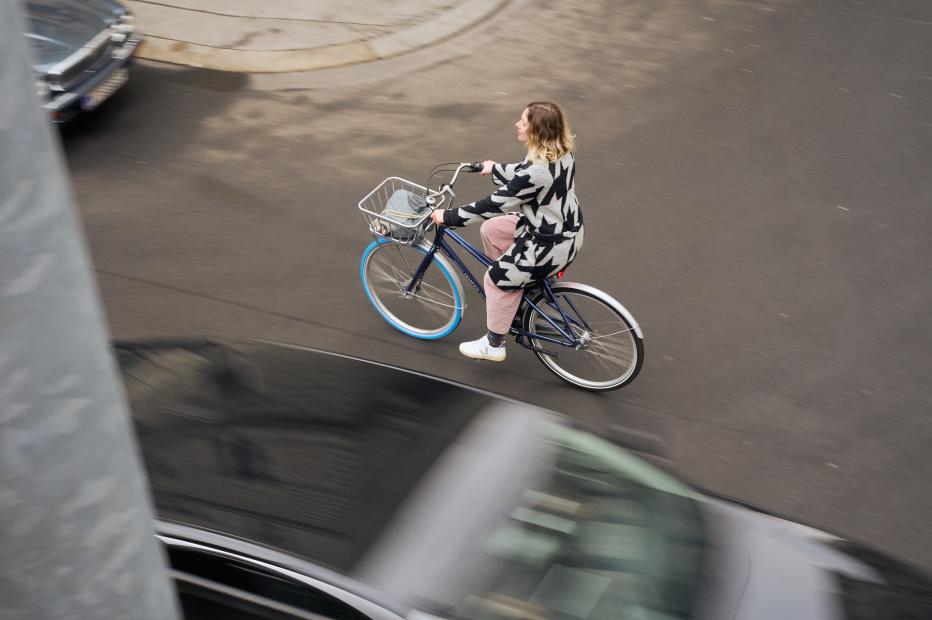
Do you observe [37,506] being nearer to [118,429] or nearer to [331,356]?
[118,429]

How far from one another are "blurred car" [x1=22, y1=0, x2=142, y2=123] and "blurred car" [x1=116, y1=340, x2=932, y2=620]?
16.3ft

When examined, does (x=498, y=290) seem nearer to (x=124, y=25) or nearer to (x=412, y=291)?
(x=412, y=291)

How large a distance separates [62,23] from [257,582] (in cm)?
692

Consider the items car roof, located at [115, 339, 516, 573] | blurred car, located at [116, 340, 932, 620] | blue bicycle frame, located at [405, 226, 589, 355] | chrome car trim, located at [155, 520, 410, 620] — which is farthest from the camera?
blue bicycle frame, located at [405, 226, 589, 355]

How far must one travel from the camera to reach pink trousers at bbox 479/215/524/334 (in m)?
5.70

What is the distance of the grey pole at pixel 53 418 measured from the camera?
134 cm

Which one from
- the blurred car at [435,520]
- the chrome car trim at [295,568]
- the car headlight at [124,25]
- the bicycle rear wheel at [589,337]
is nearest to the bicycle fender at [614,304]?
the bicycle rear wheel at [589,337]

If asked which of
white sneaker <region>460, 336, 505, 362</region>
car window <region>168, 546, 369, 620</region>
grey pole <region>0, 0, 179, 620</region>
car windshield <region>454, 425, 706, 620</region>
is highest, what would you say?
grey pole <region>0, 0, 179, 620</region>

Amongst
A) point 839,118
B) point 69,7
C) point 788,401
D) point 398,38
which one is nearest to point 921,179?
point 839,118

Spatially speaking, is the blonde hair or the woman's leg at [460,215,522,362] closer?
the blonde hair

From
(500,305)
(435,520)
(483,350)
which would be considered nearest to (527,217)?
(500,305)

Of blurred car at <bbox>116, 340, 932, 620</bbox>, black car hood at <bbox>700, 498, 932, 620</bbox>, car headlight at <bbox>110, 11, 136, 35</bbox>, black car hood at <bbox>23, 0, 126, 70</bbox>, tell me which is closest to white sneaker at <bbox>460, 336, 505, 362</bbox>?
blurred car at <bbox>116, 340, 932, 620</bbox>

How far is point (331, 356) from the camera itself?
13.5 feet

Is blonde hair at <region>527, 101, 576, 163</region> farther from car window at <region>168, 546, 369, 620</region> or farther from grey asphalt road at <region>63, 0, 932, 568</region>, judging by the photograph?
car window at <region>168, 546, 369, 620</region>
